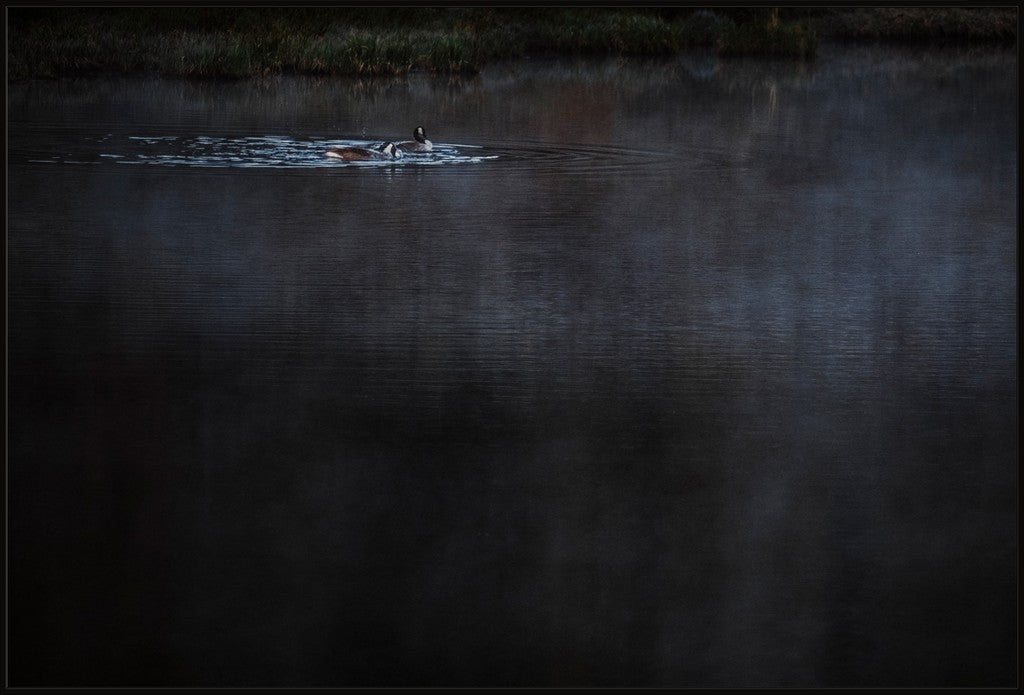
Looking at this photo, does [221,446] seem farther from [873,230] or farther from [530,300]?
[873,230]

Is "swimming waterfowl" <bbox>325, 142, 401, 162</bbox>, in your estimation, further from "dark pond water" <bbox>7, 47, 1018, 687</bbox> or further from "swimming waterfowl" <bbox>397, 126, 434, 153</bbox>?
"dark pond water" <bbox>7, 47, 1018, 687</bbox>

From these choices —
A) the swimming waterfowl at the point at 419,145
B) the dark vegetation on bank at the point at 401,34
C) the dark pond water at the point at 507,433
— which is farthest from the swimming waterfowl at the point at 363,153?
the dark vegetation on bank at the point at 401,34

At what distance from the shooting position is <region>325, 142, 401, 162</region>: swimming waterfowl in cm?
1365

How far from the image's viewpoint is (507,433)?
232 inches

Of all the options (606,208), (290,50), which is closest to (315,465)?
(606,208)

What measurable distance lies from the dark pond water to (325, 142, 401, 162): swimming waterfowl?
4.88 ft

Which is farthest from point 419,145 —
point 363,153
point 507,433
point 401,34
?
point 401,34

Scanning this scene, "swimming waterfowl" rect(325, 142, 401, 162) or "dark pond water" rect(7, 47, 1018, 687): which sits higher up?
"dark pond water" rect(7, 47, 1018, 687)

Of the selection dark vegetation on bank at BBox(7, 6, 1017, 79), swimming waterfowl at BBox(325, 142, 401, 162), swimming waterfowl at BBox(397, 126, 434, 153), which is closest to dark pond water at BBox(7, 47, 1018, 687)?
swimming waterfowl at BBox(325, 142, 401, 162)

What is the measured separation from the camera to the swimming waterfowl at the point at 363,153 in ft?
44.8

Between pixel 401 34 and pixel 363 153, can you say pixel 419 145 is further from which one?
pixel 401 34

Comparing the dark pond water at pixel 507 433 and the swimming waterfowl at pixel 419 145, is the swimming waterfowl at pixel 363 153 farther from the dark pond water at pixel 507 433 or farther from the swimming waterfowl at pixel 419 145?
the dark pond water at pixel 507 433

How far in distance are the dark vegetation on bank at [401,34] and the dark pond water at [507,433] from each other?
10.8 metres

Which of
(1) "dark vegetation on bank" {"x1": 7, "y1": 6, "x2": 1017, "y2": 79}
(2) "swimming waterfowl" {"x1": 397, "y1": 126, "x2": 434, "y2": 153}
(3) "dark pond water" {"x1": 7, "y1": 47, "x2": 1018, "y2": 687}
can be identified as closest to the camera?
(3) "dark pond water" {"x1": 7, "y1": 47, "x2": 1018, "y2": 687}
